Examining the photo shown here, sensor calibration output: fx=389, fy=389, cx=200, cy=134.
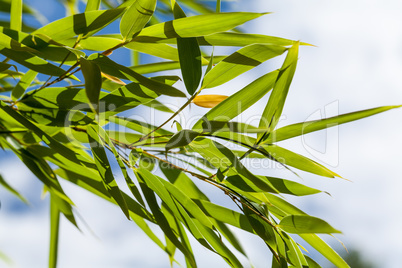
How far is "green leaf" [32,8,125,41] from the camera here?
0.63 m

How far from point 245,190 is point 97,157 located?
262 millimetres

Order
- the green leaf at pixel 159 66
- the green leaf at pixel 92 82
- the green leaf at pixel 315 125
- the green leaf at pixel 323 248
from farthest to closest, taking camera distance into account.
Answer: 1. the green leaf at pixel 159 66
2. the green leaf at pixel 323 248
3. the green leaf at pixel 315 125
4. the green leaf at pixel 92 82

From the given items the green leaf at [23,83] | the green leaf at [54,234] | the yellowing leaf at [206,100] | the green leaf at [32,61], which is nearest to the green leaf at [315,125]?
the yellowing leaf at [206,100]

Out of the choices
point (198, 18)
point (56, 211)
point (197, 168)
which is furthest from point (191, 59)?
point (56, 211)

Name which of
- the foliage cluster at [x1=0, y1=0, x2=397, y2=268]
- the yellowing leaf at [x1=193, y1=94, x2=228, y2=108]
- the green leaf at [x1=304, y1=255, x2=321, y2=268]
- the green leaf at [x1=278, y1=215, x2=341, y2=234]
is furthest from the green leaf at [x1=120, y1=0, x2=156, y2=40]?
the green leaf at [x1=304, y1=255, x2=321, y2=268]

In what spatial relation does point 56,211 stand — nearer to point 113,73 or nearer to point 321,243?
point 113,73

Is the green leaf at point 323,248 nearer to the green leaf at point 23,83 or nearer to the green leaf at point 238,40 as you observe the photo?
the green leaf at point 238,40

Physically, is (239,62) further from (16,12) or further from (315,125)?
(16,12)

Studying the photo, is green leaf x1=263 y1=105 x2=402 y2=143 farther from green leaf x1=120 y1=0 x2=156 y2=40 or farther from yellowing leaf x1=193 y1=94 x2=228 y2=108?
green leaf x1=120 y1=0 x2=156 y2=40

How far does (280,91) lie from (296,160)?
0.41ft

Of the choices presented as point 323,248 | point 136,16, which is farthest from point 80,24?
point 323,248

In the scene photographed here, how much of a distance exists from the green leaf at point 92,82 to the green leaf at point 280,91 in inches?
10.3

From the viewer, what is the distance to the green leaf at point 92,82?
48 centimetres

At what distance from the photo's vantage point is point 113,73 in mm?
666
